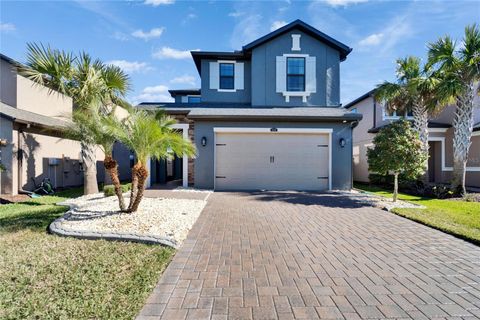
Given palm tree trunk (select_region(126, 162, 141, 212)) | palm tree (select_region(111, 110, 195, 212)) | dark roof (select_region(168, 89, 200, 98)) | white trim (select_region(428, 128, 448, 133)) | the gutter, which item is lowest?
palm tree trunk (select_region(126, 162, 141, 212))

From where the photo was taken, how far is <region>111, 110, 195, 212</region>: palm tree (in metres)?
5.84

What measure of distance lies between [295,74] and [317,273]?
11863 mm

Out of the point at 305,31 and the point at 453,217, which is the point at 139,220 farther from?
the point at 305,31

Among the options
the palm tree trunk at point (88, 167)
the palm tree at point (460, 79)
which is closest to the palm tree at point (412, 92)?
the palm tree at point (460, 79)

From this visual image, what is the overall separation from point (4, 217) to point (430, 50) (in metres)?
16.7

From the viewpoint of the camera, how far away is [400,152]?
8.82 metres

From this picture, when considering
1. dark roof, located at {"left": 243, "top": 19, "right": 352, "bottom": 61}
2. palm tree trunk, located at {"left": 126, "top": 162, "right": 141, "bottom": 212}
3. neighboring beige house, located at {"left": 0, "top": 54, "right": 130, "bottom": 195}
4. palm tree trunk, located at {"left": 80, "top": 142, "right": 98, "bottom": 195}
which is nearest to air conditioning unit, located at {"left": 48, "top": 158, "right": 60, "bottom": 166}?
neighboring beige house, located at {"left": 0, "top": 54, "right": 130, "bottom": 195}

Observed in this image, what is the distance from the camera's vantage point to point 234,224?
6238 millimetres

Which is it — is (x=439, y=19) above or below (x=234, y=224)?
above

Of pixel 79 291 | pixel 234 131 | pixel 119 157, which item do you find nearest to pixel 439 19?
pixel 234 131

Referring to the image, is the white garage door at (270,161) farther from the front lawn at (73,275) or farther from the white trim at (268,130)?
the front lawn at (73,275)

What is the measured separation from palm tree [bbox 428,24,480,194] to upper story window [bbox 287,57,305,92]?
18.4ft

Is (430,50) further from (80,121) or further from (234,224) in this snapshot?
(80,121)

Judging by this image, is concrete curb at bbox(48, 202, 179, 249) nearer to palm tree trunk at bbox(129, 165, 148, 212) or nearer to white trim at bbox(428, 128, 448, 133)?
palm tree trunk at bbox(129, 165, 148, 212)
